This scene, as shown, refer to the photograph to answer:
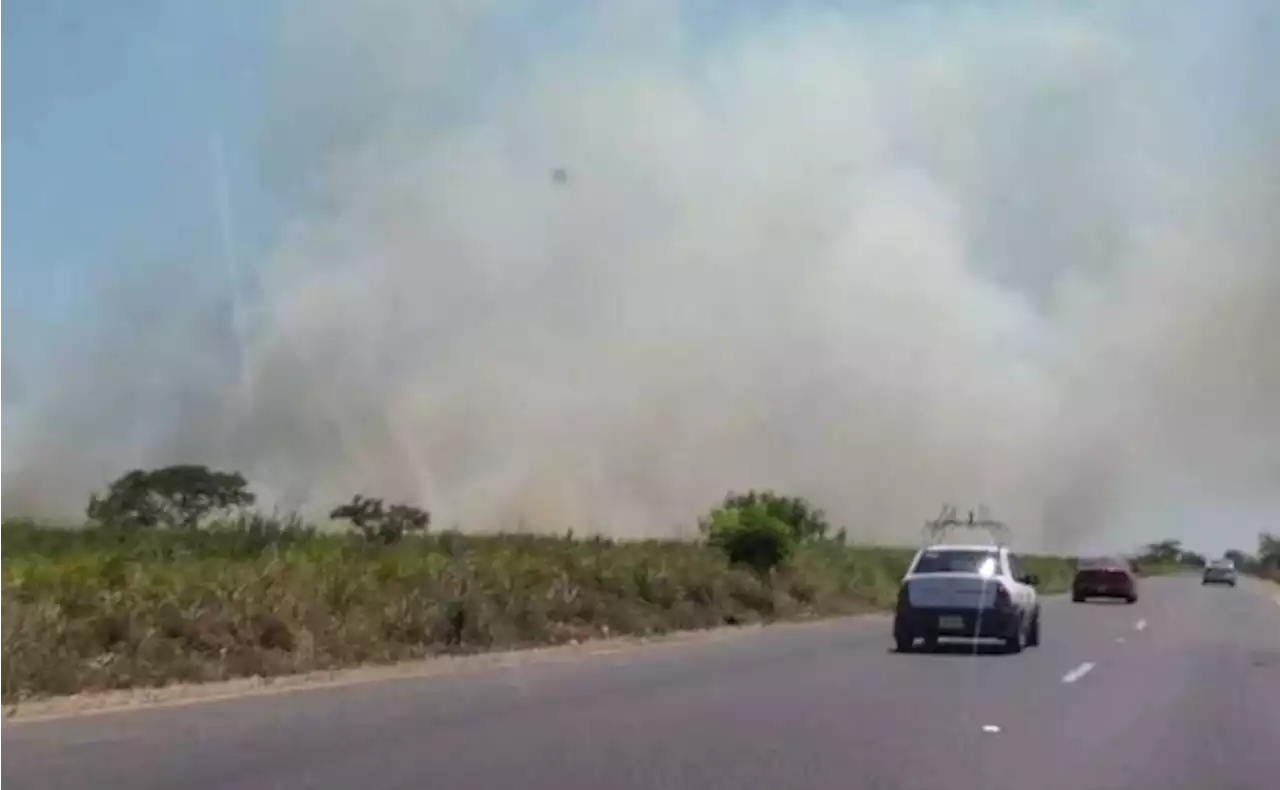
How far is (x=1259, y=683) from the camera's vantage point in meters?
23.2

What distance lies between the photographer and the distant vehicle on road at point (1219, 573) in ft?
313

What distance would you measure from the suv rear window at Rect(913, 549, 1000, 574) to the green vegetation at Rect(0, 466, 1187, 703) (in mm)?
7405

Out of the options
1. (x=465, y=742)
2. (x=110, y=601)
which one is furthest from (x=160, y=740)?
(x=110, y=601)

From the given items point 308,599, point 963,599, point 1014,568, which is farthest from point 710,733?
point 1014,568

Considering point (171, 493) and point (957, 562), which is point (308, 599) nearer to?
point (957, 562)

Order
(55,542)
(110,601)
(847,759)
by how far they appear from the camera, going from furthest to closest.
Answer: (55,542) → (110,601) → (847,759)

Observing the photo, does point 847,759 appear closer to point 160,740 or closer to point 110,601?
point 160,740

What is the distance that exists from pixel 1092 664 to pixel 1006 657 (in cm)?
139

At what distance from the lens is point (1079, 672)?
2394cm

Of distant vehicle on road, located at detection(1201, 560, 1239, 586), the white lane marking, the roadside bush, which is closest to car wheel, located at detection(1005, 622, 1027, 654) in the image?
the white lane marking

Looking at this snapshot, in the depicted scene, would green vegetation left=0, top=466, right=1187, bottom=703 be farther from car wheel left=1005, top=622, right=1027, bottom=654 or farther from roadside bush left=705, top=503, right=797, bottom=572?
car wheel left=1005, top=622, right=1027, bottom=654

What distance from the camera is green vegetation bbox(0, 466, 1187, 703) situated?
2177 cm

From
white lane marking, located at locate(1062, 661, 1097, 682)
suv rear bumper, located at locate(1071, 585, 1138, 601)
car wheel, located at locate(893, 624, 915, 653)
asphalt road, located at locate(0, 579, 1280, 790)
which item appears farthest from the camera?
suv rear bumper, located at locate(1071, 585, 1138, 601)

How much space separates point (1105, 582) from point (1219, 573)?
132 feet
